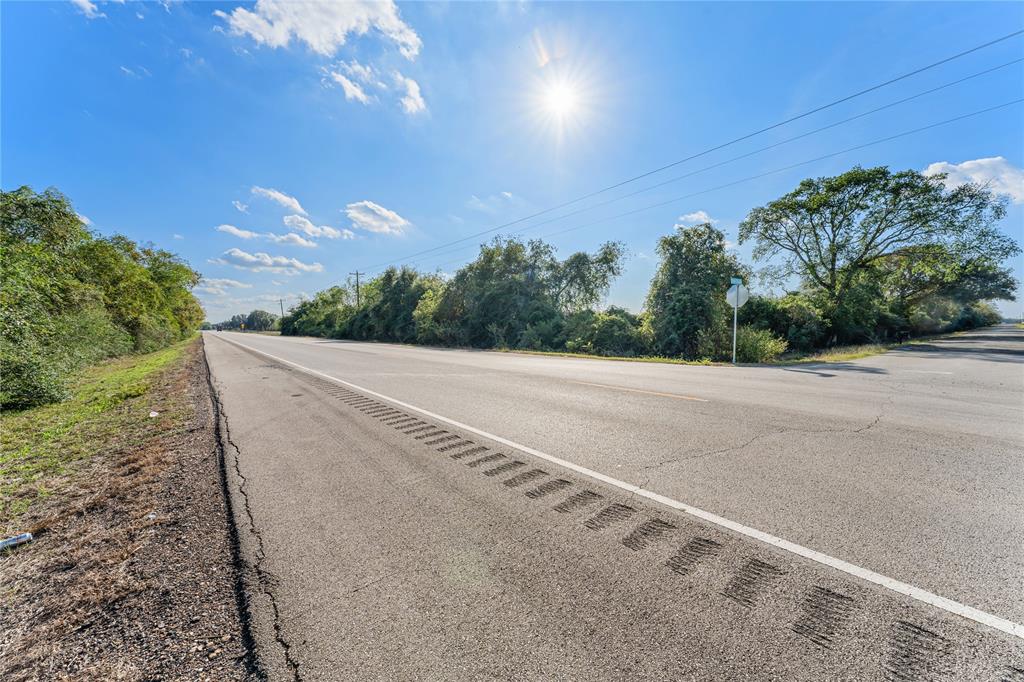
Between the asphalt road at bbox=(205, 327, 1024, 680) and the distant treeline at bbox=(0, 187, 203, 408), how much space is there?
251 inches

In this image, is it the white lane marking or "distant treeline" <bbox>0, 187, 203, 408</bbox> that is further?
"distant treeline" <bbox>0, 187, 203, 408</bbox>

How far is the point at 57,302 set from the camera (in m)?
13.4

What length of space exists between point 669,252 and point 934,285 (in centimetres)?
2638

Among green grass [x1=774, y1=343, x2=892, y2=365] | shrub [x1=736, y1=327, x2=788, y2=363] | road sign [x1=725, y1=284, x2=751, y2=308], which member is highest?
road sign [x1=725, y1=284, x2=751, y2=308]

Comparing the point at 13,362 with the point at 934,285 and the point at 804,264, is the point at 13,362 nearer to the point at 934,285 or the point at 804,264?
the point at 804,264

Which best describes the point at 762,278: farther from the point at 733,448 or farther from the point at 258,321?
the point at 258,321

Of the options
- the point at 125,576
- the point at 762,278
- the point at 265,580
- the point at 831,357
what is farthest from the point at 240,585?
the point at 762,278

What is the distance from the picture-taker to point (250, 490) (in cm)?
356

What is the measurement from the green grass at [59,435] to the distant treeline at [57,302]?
2.66 ft

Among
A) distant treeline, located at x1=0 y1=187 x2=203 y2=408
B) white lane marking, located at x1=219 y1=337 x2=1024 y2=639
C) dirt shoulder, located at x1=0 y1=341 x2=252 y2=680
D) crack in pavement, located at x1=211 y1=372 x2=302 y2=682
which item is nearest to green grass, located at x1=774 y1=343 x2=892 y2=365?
white lane marking, located at x1=219 y1=337 x2=1024 y2=639

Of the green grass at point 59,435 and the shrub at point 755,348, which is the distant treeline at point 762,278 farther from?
the green grass at point 59,435

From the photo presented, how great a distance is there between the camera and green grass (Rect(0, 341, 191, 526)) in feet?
13.1

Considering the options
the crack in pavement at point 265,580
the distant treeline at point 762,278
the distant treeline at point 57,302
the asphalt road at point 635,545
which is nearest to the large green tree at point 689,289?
the distant treeline at point 762,278

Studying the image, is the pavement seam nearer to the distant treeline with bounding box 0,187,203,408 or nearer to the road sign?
the distant treeline with bounding box 0,187,203,408
